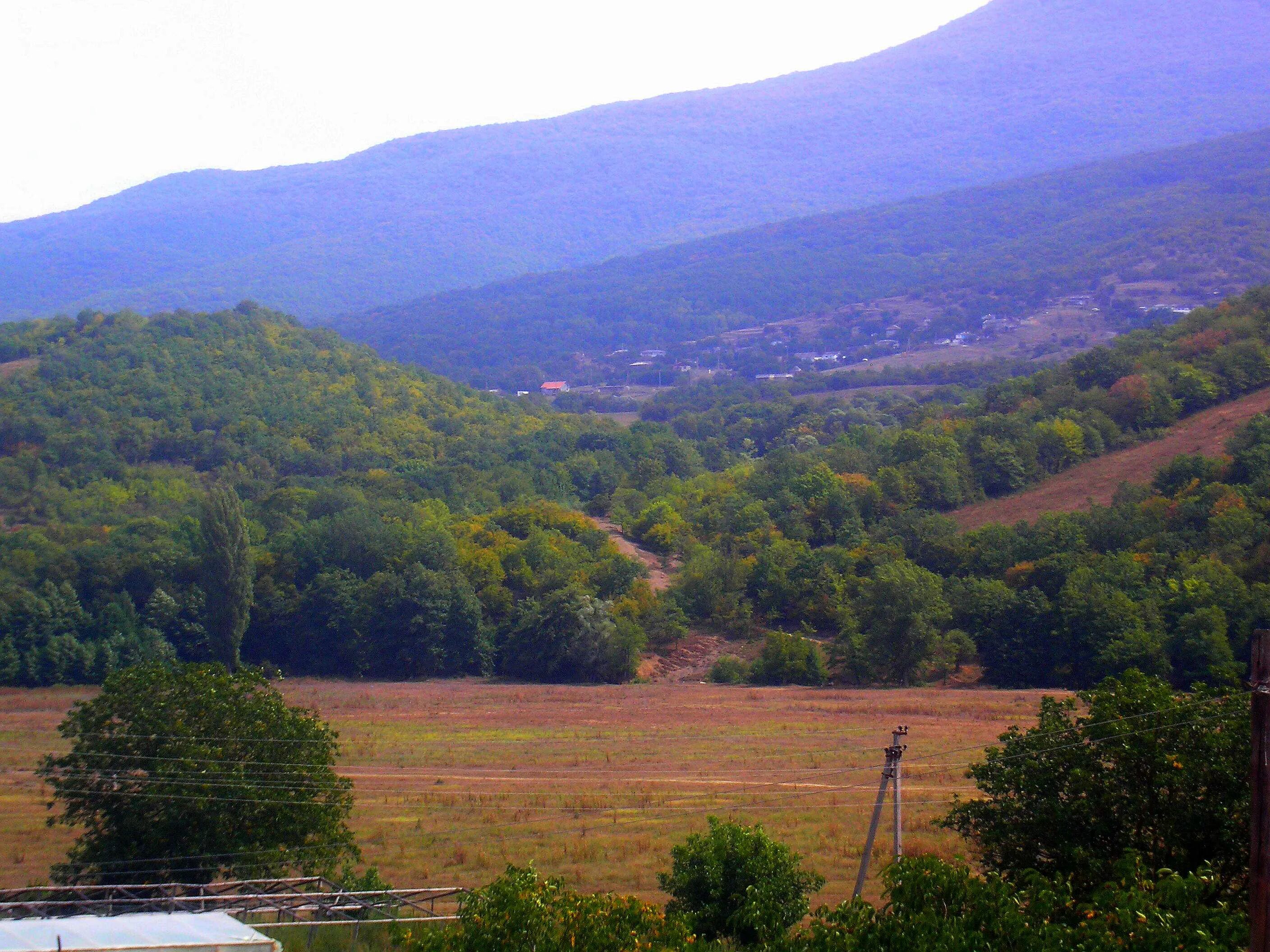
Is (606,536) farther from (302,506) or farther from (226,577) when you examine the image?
(226,577)

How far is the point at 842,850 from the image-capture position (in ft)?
61.1

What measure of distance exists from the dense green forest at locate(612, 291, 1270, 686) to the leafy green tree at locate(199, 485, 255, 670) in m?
18.0

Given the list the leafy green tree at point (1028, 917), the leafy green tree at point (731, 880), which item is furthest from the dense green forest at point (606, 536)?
the leafy green tree at point (1028, 917)

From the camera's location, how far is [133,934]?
11.6m

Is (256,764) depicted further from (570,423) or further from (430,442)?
(570,423)

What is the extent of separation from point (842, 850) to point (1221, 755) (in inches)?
294

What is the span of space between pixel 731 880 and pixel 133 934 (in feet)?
21.3

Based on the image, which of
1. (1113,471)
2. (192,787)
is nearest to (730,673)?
(1113,471)

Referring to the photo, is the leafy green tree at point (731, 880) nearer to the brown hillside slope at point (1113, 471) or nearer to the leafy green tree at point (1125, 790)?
the leafy green tree at point (1125, 790)

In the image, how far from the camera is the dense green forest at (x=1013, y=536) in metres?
37.2

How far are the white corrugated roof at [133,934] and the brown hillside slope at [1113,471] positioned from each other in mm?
45688

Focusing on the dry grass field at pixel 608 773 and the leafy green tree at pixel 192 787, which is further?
the dry grass field at pixel 608 773

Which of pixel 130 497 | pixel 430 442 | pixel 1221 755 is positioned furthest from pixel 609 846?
pixel 430 442

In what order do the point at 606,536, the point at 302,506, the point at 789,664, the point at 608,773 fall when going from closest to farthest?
1. the point at 608,773
2. the point at 789,664
3. the point at 606,536
4. the point at 302,506
